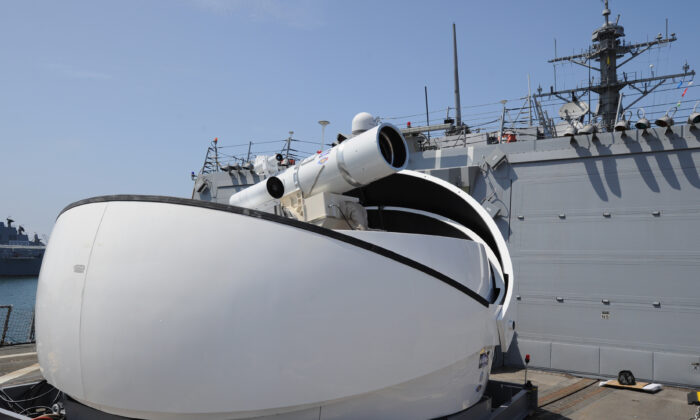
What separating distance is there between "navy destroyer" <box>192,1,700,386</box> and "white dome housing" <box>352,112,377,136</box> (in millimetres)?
2219

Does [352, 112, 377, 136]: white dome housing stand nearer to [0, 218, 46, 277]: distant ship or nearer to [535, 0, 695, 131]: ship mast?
[535, 0, 695, 131]: ship mast

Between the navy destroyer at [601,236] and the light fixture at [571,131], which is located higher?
the light fixture at [571,131]

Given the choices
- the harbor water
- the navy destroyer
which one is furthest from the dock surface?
the harbor water

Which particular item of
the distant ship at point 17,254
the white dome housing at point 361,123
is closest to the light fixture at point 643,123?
the white dome housing at point 361,123

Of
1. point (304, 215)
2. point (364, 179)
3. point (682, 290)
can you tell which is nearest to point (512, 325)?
point (364, 179)

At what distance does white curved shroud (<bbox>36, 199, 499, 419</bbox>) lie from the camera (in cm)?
422

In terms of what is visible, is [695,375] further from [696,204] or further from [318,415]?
[318,415]

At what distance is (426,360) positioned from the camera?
5.11 m

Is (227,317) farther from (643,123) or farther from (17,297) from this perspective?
(17,297)

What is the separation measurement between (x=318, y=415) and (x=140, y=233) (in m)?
2.58

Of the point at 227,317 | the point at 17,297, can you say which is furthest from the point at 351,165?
the point at 17,297

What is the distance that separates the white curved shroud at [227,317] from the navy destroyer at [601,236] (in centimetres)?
568

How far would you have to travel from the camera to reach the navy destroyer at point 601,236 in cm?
1113

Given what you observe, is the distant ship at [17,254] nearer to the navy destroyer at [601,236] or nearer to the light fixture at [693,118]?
the navy destroyer at [601,236]
